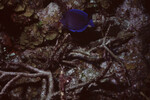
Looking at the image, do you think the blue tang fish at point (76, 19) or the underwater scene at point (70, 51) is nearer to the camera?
the blue tang fish at point (76, 19)

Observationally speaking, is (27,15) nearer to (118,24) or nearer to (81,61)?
(81,61)

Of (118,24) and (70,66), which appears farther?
(118,24)

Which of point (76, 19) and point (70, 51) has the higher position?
point (76, 19)

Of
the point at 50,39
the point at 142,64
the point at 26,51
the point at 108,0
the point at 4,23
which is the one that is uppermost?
the point at 108,0

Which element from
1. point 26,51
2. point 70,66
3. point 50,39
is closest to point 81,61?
point 70,66

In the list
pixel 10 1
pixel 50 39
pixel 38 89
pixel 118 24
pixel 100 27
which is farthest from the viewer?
pixel 118 24

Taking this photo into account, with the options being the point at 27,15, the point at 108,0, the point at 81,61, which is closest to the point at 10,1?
the point at 27,15

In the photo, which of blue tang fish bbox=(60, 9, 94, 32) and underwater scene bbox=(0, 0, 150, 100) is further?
underwater scene bbox=(0, 0, 150, 100)

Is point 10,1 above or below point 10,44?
above

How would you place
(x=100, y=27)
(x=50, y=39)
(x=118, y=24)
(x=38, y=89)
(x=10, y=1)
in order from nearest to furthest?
(x=10, y=1) < (x=38, y=89) < (x=50, y=39) < (x=100, y=27) < (x=118, y=24)

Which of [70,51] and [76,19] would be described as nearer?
[76,19]
